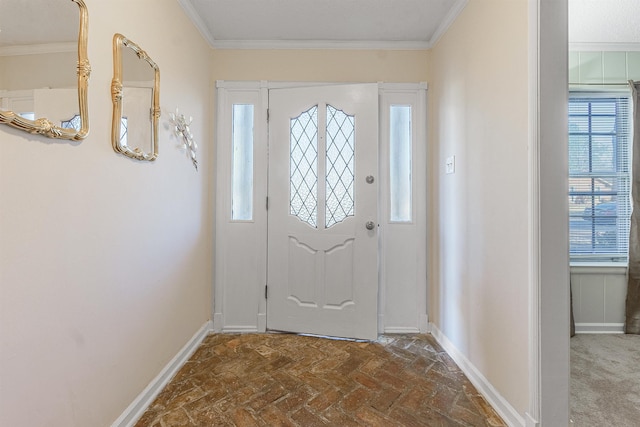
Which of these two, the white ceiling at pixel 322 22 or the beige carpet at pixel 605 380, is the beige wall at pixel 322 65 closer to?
the white ceiling at pixel 322 22

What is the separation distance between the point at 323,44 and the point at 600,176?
8.73 feet

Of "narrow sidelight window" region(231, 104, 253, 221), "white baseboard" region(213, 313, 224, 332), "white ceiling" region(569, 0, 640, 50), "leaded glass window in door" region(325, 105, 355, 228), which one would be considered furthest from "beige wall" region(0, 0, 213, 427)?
"white ceiling" region(569, 0, 640, 50)

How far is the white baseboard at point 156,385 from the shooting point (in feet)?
4.45

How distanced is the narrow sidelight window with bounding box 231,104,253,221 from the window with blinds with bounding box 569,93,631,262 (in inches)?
111

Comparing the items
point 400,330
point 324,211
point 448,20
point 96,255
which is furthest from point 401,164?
point 96,255

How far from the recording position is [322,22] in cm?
212

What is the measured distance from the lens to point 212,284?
7.85 feet

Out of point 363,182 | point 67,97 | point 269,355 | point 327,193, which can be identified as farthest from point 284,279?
point 67,97

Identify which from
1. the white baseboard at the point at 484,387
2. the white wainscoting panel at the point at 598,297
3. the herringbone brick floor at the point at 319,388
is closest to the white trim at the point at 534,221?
the white baseboard at the point at 484,387

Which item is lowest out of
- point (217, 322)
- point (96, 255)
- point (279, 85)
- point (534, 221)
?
point (217, 322)

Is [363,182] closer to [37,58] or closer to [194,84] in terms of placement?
[194,84]

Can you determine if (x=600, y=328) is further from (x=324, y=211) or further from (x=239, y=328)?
(x=239, y=328)

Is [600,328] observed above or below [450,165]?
below

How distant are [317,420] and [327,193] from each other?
1522mm
